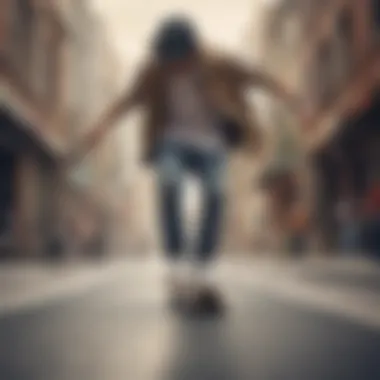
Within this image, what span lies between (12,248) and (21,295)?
6.05 m

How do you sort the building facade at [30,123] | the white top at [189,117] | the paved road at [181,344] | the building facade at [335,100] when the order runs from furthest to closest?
the building facade at [335,100] < the building facade at [30,123] < the white top at [189,117] < the paved road at [181,344]

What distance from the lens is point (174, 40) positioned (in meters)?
4.21

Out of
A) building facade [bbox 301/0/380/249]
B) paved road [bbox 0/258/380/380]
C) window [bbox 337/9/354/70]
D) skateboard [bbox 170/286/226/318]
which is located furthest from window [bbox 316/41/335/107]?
skateboard [bbox 170/286/226/318]

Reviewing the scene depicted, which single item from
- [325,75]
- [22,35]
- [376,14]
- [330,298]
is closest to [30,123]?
[22,35]

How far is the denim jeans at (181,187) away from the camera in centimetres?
414

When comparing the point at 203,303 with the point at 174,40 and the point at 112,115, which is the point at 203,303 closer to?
the point at 112,115

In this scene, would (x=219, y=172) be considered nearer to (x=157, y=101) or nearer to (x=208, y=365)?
(x=157, y=101)

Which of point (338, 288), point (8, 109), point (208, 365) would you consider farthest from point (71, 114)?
point (208, 365)

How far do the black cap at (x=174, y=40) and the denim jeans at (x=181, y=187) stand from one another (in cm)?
41

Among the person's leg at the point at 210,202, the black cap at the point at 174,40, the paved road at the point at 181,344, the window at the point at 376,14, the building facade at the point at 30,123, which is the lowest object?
the paved road at the point at 181,344

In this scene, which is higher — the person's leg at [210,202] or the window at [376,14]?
the window at [376,14]

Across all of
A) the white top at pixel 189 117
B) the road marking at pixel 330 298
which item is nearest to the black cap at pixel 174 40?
the white top at pixel 189 117

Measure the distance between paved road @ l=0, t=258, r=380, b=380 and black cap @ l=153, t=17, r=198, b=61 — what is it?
46.0 inches

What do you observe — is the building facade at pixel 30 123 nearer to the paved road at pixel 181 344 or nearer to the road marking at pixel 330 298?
the road marking at pixel 330 298
